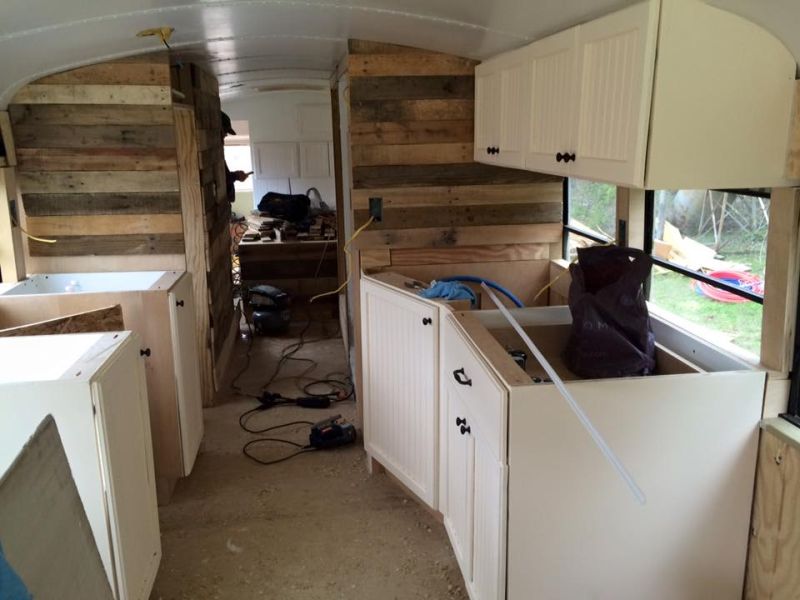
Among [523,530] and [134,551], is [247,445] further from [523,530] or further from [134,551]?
[523,530]

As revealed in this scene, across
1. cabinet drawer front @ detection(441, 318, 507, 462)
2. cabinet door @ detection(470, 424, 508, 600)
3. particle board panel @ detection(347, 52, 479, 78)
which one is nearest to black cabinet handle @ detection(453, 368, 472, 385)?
cabinet drawer front @ detection(441, 318, 507, 462)

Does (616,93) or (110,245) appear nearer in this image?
(616,93)

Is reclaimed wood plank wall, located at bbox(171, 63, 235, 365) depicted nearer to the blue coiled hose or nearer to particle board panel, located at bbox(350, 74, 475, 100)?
particle board panel, located at bbox(350, 74, 475, 100)

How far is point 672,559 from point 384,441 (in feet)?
4.73

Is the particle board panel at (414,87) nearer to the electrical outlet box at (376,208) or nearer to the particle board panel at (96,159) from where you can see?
the electrical outlet box at (376,208)

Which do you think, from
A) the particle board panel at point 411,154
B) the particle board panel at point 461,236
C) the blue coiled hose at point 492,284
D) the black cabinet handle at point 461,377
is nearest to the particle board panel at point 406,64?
the particle board panel at point 411,154

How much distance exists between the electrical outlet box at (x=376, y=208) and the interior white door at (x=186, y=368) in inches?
37.4

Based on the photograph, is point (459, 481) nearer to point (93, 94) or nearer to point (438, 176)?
point (438, 176)

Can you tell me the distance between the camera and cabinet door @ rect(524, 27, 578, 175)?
6.73 ft

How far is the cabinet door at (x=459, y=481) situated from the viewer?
2.23 metres

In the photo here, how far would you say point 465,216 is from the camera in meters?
3.28

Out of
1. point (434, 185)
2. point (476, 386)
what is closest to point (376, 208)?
point (434, 185)

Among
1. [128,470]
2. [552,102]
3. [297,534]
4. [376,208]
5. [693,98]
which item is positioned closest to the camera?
[693,98]

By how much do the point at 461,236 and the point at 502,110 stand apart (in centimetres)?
73
